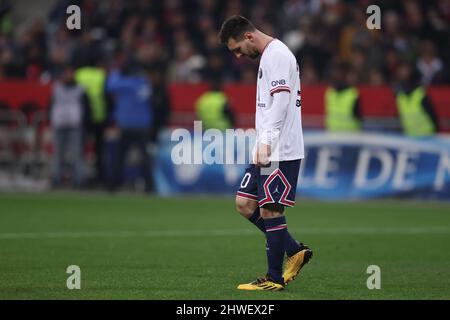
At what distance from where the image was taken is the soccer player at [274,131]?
9.36m

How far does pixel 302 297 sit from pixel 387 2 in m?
18.8

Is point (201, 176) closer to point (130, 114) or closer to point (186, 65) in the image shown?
point (130, 114)

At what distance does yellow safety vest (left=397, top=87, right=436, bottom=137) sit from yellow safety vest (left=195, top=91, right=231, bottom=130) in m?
3.71

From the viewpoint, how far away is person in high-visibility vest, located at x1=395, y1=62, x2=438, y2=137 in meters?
22.0

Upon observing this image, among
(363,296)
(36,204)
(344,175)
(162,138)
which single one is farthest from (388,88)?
(363,296)

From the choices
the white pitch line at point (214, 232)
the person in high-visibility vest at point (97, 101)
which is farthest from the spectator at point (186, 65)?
the white pitch line at point (214, 232)

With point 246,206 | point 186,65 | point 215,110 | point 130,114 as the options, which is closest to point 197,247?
point 246,206

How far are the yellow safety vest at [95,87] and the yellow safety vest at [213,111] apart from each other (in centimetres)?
212

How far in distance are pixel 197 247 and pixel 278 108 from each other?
438 cm

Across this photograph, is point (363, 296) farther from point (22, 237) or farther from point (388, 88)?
point (388, 88)

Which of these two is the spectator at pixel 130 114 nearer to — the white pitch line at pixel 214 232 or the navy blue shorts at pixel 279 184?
the white pitch line at pixel 214 232

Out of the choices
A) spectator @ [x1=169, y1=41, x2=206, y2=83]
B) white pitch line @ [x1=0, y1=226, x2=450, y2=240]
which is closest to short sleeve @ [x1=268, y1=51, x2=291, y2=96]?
white pitch line @ [x1=0, y1=226, x2=450, y2=240]
